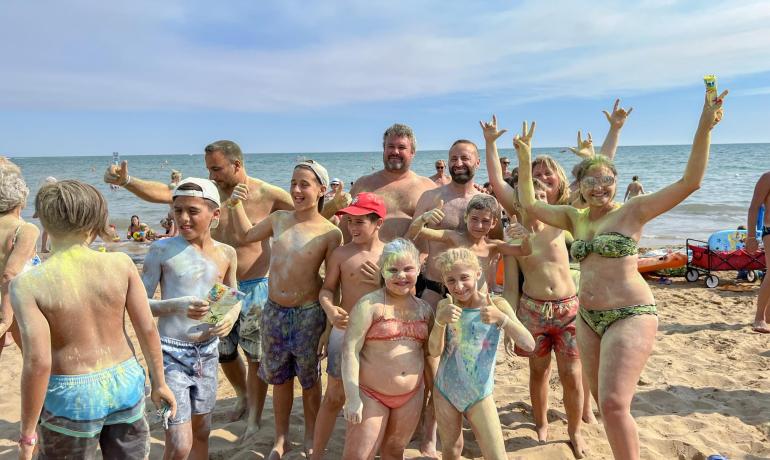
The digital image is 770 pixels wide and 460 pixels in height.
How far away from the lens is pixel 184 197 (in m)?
3.29

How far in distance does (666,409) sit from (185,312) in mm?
4461

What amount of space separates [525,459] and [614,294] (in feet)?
5.46

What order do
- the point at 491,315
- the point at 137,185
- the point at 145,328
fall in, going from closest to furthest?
the point at 145,328, the point at 491,315, the point at 137,185

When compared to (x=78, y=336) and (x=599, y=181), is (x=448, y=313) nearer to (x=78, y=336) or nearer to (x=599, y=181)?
(x=599, y=181)

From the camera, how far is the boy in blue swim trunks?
88.8 inches

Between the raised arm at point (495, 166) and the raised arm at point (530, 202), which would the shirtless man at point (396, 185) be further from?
the raised arm at point (530, 202)

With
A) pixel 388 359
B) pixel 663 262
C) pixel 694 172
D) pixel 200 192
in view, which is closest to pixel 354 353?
pixel 388 359

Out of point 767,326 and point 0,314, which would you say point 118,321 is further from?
point 767,326

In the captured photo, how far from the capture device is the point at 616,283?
322cm

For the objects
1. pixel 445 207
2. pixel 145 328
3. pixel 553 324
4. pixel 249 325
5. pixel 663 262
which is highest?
pixel 445 207

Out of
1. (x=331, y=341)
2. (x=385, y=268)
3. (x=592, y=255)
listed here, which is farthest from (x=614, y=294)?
(x=331, y=341)

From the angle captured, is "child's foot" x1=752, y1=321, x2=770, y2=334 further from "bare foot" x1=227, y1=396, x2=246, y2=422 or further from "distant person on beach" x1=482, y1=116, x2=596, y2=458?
"bare foot" x1=227, y1=396, x2=246, y2=422

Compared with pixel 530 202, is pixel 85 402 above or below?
below

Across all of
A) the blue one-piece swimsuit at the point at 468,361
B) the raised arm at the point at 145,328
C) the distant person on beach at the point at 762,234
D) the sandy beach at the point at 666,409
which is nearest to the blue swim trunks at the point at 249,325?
the sandy beach at the point at 666,409
